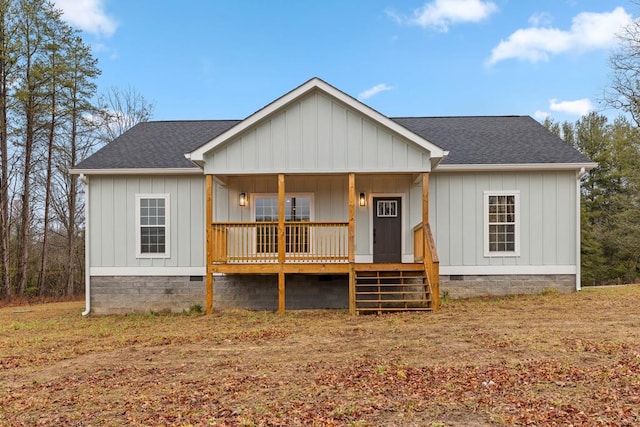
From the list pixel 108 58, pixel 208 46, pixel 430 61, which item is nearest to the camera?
pixel 108 58

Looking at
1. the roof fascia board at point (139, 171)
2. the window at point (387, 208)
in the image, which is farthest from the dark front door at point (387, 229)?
the roof fascia board at point (139, 171)

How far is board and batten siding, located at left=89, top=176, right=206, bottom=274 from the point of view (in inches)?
451

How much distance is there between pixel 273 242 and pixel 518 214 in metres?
6.08

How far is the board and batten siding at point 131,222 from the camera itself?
1146 centimetres

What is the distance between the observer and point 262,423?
157 inches

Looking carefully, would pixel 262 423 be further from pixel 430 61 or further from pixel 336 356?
pixel 430 61

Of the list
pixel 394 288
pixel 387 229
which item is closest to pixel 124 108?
pixel 387 229

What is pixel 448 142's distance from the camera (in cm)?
1270

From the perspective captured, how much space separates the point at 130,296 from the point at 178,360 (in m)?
5.81

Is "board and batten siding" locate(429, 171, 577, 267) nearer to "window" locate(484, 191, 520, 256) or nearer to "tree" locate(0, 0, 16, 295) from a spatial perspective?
"window" locate(484, 191, 520, 256)

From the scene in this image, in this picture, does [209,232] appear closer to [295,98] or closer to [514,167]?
[295,98]

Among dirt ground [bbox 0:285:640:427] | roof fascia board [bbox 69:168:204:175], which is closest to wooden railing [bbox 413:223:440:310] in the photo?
dirt ground [bbox 0:285:640:427]

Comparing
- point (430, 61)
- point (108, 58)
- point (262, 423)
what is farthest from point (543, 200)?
point (108, 58)

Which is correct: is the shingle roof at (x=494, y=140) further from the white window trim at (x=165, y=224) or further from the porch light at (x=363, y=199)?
the white window trim at (x=165, y=224)
